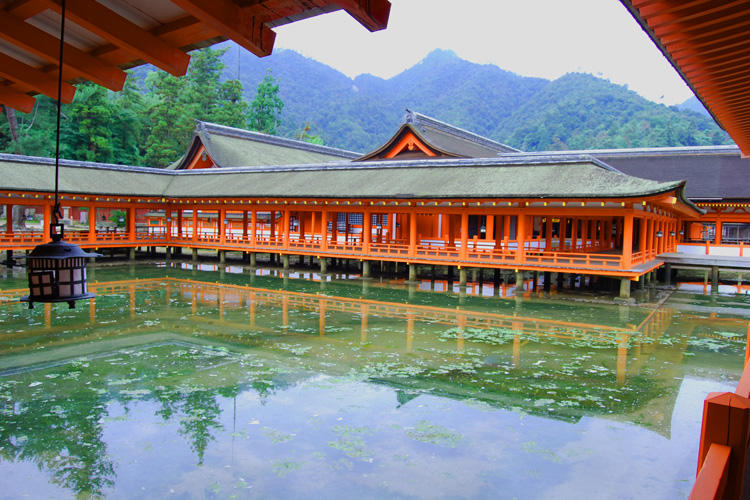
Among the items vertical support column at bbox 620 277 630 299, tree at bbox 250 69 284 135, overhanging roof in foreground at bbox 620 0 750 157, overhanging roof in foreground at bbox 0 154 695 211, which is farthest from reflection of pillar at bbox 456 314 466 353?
tree at bbox 250 69 284 135

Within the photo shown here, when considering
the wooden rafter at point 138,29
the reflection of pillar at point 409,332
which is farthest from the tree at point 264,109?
the wooden rafter at point 138,29

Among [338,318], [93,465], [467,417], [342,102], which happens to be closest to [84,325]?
[338,318]

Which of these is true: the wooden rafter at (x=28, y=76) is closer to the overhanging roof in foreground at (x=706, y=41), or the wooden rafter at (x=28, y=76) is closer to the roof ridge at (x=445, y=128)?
the overhanging roof in foreground at (x=706, y=41)

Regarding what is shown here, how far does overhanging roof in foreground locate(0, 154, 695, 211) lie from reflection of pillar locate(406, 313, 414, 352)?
6.43 metres

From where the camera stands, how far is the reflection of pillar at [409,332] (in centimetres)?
1248

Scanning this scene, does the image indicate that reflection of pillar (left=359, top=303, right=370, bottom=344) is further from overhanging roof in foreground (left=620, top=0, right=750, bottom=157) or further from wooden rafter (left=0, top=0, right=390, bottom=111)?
overhanging roof in foreground (left=620, top=0, right=750, bottom=157)

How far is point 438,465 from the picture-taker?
6.64m

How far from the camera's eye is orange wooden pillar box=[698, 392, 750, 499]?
2.93m

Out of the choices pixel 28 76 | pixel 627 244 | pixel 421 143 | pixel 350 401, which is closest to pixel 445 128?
pixel 421 143

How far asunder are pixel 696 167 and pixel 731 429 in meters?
32.7

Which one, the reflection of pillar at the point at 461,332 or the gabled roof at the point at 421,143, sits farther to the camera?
the gabled roof at the point at 421,143

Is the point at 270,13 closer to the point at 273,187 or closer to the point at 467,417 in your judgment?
the point at 467,417

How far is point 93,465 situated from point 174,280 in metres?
17.2

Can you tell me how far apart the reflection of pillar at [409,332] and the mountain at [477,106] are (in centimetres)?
5899
